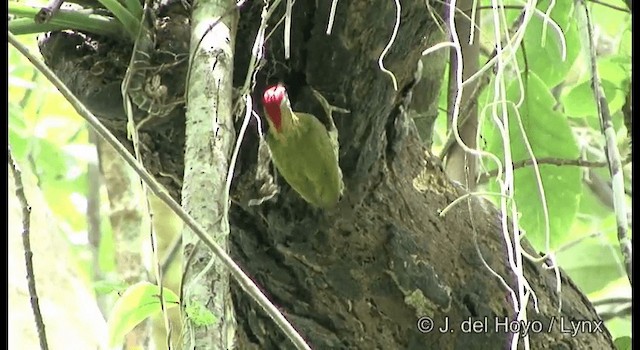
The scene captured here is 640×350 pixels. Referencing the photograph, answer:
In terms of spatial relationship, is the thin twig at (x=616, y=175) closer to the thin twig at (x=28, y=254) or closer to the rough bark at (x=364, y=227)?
the rough bark at (x=364, y=227)

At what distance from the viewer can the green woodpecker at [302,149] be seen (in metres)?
0.60

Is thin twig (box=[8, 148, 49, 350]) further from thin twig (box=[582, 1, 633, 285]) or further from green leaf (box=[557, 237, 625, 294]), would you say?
green leaf (box=[557, 237, 625, 294])

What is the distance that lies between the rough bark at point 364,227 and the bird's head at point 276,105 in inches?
2.6

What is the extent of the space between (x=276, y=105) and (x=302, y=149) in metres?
0.04

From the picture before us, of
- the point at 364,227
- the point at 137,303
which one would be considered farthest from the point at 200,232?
the point at 364,227

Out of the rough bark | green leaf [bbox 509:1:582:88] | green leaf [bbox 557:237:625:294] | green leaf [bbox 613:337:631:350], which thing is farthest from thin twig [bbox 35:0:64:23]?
green leaf [bbox 557:237:625:294]

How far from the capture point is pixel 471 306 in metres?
0.74

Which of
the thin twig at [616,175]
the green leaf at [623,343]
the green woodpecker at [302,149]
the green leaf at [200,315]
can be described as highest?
the green woodpecker at [302,149]

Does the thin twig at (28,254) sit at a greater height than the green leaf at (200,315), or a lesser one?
greater

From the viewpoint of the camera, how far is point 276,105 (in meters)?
0.59

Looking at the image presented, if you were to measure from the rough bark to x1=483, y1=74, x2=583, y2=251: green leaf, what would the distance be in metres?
0.15

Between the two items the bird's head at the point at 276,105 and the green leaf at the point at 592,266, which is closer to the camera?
the bird's head at the point at 276,105

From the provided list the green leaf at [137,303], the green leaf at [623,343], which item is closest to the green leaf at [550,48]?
the green leaf at [623,343]

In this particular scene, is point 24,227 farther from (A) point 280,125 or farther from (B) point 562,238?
(B) point 562,238
